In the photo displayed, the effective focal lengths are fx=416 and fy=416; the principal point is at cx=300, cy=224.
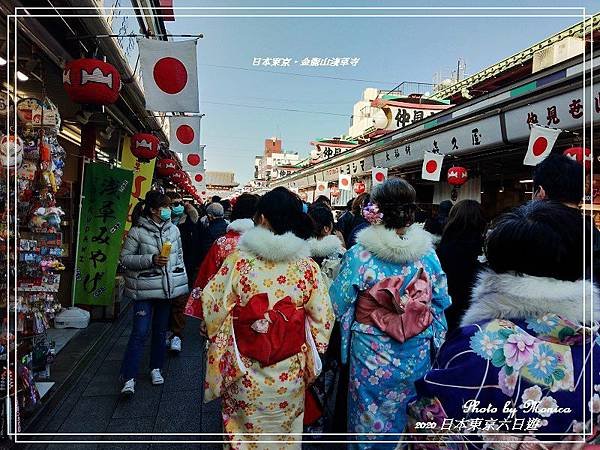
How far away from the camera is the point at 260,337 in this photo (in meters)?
2.42

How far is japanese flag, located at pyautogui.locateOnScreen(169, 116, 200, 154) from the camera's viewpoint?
9.45m

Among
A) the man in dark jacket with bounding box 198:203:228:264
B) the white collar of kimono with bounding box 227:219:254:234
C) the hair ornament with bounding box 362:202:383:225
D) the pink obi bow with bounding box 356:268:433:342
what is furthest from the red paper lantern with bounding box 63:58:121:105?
the pink obi bow with bounding box 356:268:433:342

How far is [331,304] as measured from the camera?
2.74m

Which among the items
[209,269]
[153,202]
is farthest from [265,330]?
[153,202]

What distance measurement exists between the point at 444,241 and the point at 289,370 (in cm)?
199

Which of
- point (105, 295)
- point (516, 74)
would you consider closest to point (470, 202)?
point (105, 295)

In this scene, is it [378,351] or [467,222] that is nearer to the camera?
[378,351]

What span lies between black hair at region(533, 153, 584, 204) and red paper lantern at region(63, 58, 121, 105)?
424cm

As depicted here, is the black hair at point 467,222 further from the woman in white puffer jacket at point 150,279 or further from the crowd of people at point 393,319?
the woman in white puffer jacket at point 150,279

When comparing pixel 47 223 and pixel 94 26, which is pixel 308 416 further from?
pixel 94 26

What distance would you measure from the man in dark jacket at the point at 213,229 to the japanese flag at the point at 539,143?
4571 millimetres

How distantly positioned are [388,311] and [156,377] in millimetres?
2775

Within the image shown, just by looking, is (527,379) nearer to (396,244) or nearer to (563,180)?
(396,244)

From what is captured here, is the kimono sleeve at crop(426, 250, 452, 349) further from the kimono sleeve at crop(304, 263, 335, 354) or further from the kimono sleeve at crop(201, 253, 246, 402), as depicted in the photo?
the kimono sleeve at crop(201, 253, 246, 402)
